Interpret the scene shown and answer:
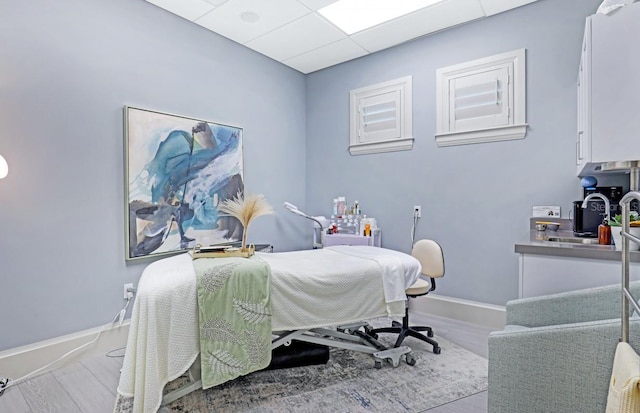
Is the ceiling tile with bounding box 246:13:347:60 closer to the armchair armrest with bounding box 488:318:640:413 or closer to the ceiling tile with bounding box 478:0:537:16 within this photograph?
the ceiling tile with bounding box 478:0:537:16

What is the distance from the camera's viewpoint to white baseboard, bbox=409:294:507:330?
300 cm

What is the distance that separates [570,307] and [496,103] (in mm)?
1956

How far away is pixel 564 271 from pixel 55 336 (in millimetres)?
3265

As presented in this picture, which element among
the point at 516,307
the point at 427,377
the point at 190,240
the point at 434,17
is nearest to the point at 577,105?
the point at 434,17

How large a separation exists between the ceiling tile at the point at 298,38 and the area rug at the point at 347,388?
2.88 meters

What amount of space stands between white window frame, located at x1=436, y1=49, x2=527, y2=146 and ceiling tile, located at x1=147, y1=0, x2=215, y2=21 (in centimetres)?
220

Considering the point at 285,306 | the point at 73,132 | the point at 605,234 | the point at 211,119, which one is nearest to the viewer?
the point at 285,306

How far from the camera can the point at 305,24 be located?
317 cm

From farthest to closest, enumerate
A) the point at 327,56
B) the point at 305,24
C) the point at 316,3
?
the point at 327,56, the point at 305,24, the point at 316,3

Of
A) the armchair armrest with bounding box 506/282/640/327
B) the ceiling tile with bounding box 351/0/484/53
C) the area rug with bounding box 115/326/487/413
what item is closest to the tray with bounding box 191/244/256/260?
the area rug with bounding box 115/326/487/413

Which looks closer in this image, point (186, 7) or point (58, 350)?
point (58, 350)

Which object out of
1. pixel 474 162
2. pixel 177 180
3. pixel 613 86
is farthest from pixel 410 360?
pixel 177 180

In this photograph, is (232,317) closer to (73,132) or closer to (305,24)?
(73,132)

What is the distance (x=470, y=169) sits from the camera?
3172 millimetres
